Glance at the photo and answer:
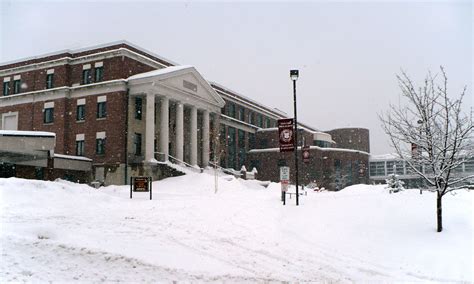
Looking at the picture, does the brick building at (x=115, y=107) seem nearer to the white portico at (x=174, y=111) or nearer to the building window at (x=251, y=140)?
the white portico at (x=174, y=111)

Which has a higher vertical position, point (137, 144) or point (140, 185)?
point (137, 144)

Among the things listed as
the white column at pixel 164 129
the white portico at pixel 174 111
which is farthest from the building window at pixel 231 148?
the white column at pixel 164 129

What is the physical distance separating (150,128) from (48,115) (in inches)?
443

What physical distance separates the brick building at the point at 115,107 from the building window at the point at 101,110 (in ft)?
0.29

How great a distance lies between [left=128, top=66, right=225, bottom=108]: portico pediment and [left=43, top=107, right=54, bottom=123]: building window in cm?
916

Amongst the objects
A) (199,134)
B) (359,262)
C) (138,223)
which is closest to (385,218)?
(359,262)

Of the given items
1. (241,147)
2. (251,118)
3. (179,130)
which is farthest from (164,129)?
(251,118)

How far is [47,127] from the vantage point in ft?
145

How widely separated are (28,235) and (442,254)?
33.7ft

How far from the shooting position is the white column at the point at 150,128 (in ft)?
130

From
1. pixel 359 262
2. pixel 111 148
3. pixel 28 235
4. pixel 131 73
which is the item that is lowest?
pixel 359 262

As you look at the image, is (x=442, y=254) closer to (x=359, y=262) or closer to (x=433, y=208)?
(x=359, y=262)

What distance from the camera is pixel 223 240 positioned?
12.6 metres

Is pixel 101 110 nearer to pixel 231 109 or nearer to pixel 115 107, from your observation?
pixel 115 107
